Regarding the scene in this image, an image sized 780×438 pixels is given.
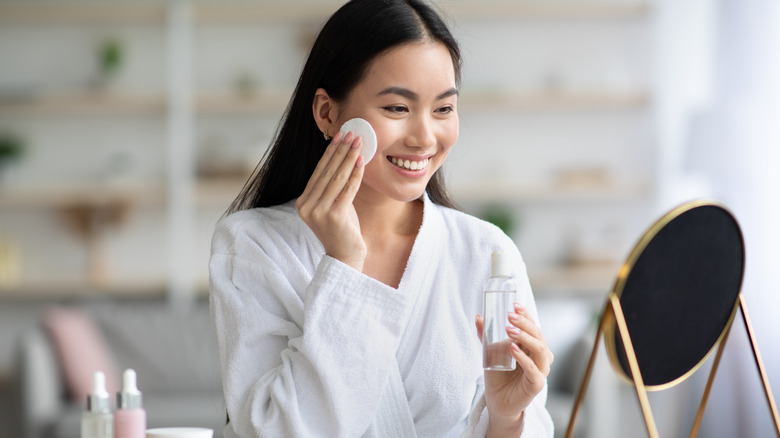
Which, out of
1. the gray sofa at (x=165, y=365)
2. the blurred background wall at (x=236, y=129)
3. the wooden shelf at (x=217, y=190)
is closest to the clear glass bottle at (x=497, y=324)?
the gray sofa at (x=165, y=365)

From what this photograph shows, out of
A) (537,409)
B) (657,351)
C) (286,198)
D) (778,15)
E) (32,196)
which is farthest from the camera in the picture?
(32,196)

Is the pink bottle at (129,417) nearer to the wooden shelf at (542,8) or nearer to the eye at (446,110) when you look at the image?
A: the eye at (446,110)

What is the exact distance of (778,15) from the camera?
13.2 feet

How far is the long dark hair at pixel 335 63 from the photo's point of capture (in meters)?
1.52

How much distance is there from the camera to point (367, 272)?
1656mm

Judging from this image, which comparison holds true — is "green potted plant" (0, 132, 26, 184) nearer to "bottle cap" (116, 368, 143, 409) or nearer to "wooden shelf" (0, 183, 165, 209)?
"wooden shelf" (0, 183, 165, 209)

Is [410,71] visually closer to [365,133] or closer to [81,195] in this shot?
[365,133]

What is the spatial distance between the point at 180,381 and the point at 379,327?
9.11ft

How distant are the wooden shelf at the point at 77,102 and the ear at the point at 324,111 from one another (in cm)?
359

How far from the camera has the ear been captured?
5.21 ft

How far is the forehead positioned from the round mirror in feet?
1.43

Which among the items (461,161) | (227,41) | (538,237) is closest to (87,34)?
(227,41)

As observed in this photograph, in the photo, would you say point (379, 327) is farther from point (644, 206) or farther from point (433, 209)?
point (644, 206)

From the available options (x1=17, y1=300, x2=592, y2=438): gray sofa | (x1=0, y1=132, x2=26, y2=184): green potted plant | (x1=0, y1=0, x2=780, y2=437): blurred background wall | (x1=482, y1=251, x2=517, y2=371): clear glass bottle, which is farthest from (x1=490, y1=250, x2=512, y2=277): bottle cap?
(x1=0, y1=132, x2=26, y2=184): green potted plant
